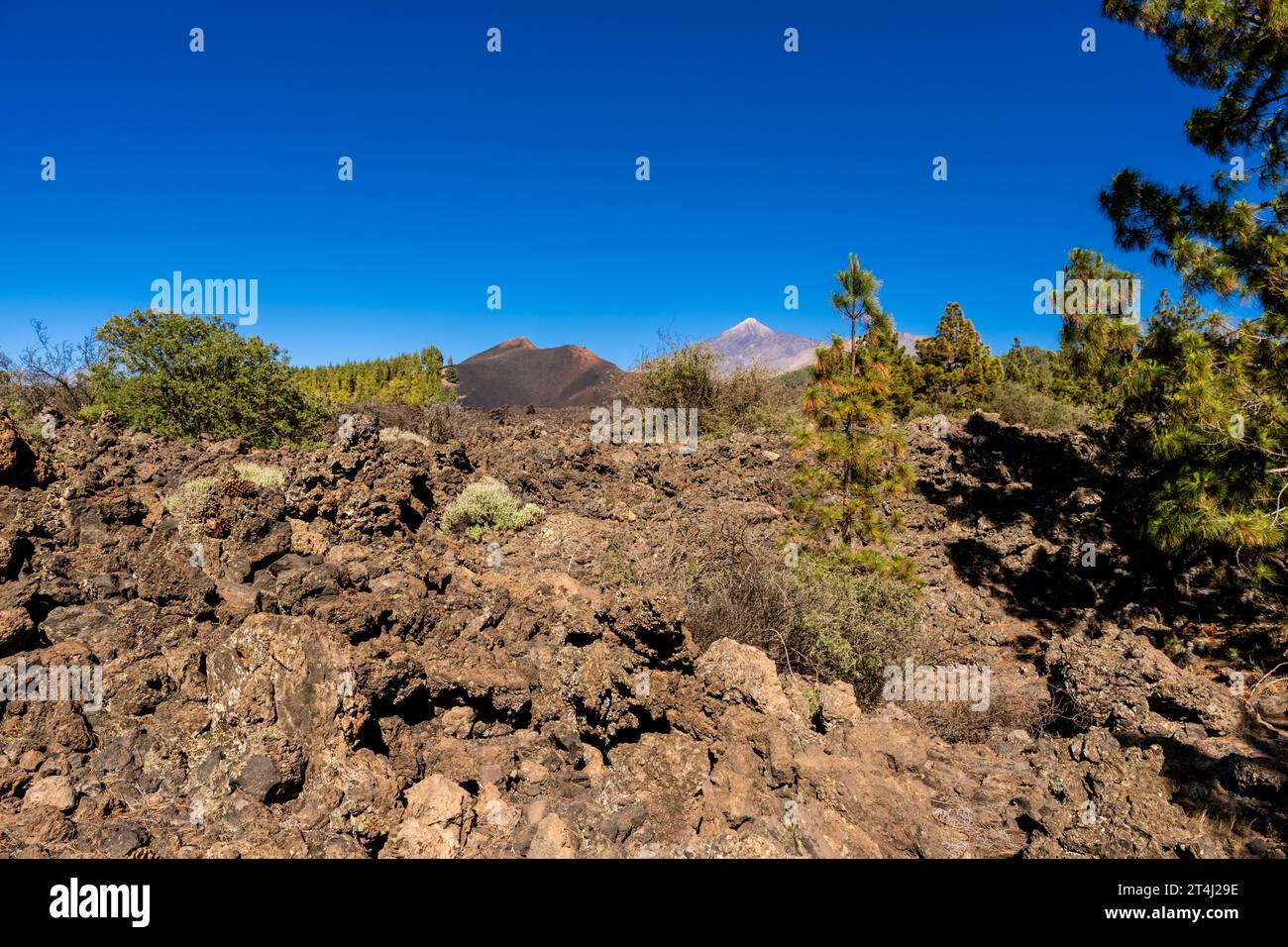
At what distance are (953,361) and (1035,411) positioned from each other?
12.0 metres

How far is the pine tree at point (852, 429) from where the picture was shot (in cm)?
779

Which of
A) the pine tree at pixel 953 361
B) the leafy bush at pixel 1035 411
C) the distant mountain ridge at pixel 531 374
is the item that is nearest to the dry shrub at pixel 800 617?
the leafy bush at pixel 1035 411

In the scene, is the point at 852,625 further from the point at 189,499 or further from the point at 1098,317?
the point at 189,499

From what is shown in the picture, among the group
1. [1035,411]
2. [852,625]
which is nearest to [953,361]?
[1035,411]

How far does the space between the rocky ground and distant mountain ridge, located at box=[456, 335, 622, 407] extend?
42.5 meters

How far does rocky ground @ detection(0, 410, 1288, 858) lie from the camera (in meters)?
2.35

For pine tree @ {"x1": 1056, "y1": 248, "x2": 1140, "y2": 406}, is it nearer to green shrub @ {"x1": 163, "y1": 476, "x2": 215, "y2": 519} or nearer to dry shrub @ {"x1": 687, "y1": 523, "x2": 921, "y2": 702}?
dry shrub @ {"x1": 687, "y1": 523, "x2": 921, "y2": 702}

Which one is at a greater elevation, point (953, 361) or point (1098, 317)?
point (953, 361)

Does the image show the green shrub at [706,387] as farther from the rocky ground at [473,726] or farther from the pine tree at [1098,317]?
the rocky ground at [473,726]

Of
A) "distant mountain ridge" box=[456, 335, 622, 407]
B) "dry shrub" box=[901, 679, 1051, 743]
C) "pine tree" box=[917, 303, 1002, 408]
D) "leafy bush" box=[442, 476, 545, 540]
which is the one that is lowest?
"dry shrub" box=[901, 679, 1051, 743]

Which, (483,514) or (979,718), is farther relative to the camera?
(483,514)

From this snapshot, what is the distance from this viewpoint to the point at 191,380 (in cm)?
1085

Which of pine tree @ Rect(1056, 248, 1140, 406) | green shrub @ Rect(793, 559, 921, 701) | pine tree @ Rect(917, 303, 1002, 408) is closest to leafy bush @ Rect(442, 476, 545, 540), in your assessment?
green shrub @ Rect(793, 559, 921, 701)
